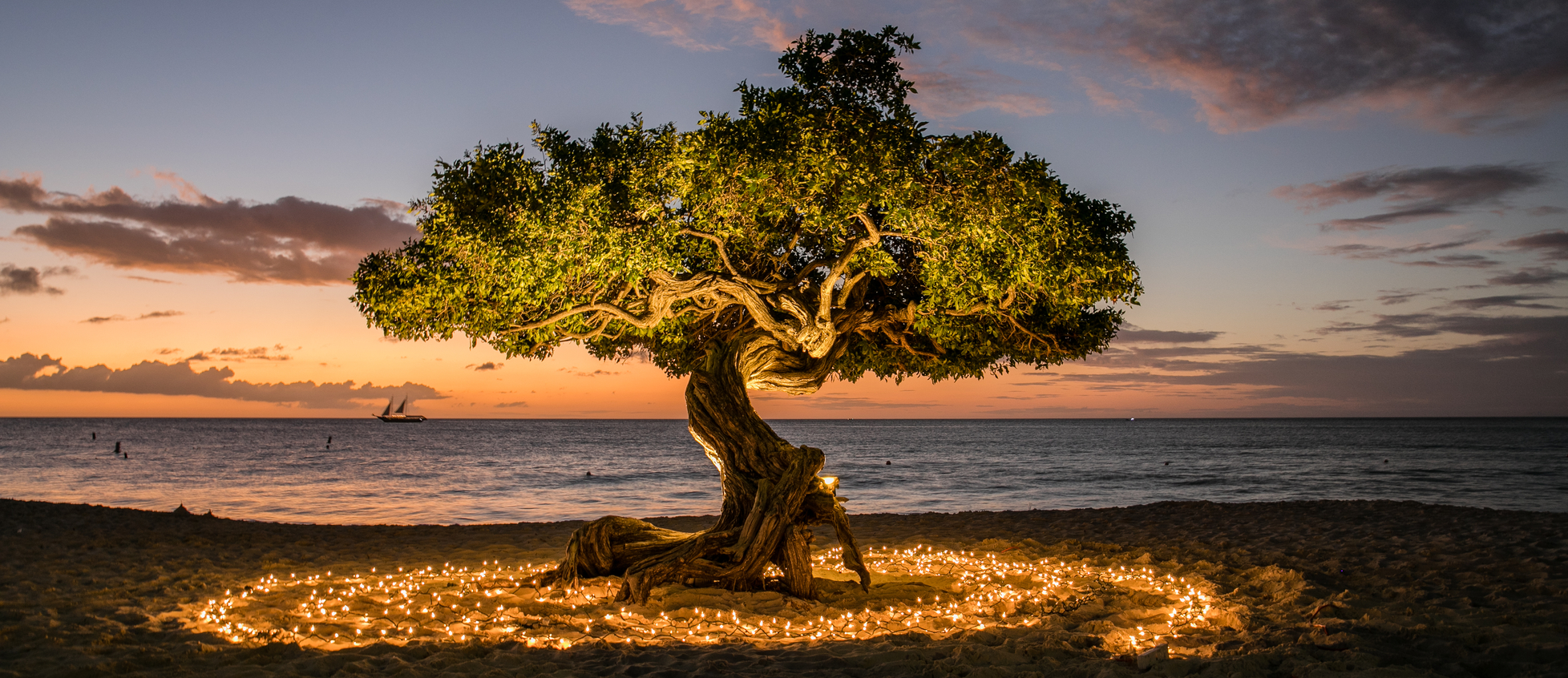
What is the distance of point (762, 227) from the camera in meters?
9.19

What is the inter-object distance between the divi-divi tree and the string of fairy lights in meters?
0.66

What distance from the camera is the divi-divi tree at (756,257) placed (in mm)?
8117

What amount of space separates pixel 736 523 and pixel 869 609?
6.33ft

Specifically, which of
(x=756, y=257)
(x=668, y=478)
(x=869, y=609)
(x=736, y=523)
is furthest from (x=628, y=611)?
(x=668, y=478)

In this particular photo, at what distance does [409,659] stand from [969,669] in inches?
170

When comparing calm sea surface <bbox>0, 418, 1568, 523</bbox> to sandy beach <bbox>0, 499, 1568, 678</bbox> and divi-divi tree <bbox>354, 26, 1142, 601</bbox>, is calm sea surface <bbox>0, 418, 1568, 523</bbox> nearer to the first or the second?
sandy beach <bbox>0, 499, 1568, 678</bbox>

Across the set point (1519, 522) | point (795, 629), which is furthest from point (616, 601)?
point (1519, 522)

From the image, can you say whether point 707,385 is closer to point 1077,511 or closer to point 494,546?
point 494,546

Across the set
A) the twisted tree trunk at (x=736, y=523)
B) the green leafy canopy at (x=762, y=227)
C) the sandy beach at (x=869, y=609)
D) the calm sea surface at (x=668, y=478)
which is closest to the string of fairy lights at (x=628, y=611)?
the sandy beach at (x=869, y=609)

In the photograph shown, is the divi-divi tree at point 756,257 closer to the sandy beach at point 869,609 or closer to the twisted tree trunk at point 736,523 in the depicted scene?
the twisted tree trunk at point 736,523

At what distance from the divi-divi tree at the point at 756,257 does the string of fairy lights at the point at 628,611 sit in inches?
25.9

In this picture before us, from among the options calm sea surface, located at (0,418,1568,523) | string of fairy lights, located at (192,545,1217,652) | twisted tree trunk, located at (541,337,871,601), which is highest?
twisted tree trunk, located at (541,337,871,601)

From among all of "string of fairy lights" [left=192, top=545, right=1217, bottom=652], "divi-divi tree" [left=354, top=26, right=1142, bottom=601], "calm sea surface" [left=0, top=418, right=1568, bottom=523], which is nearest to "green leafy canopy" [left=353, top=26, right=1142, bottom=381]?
"divi-divi tree" [left=354, top=26, right=1142, bottom=601]

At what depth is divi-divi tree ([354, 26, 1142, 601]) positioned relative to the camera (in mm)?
8117
